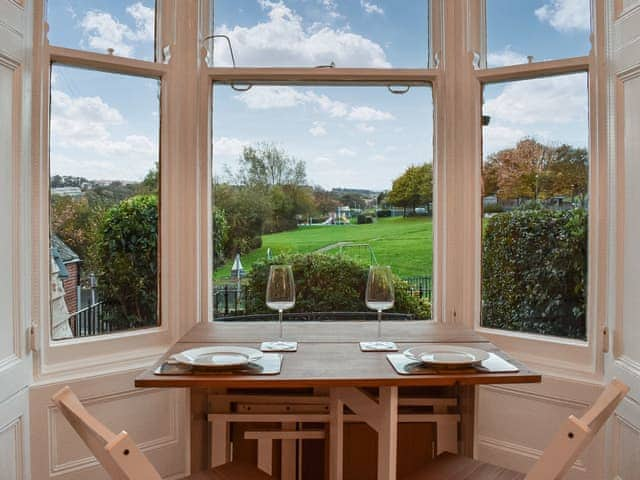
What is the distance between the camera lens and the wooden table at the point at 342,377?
1.47 meters

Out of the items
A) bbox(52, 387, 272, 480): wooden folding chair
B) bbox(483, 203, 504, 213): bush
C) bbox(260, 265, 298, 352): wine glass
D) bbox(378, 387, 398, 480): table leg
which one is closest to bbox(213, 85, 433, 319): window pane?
bbox(483, 203, 504, 213): bush

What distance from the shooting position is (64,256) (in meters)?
2.21

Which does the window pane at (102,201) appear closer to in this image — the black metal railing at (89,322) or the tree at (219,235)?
the black metal railing at (89,322)

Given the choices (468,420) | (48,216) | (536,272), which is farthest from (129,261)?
(536,272)

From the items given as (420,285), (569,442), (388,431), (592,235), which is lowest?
(388,431)

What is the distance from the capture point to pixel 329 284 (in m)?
2.59

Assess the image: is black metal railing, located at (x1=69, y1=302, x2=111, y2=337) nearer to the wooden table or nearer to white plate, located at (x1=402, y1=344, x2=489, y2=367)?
the wooden table

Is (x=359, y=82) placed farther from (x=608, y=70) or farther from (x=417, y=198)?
(x=608, y=70)

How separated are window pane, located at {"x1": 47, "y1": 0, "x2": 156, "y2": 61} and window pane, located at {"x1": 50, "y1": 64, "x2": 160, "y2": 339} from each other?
0.12m

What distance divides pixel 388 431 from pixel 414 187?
1323mm

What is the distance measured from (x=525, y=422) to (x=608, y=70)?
1470 millimetres

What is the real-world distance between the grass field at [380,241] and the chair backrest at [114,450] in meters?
1.35

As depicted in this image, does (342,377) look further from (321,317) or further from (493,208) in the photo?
(493,208)

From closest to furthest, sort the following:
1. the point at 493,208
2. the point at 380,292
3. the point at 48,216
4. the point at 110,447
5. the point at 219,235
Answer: the point at 110,447, the point at 380,292, the point at 48,216, the point at 493,208, the point at 219,235
